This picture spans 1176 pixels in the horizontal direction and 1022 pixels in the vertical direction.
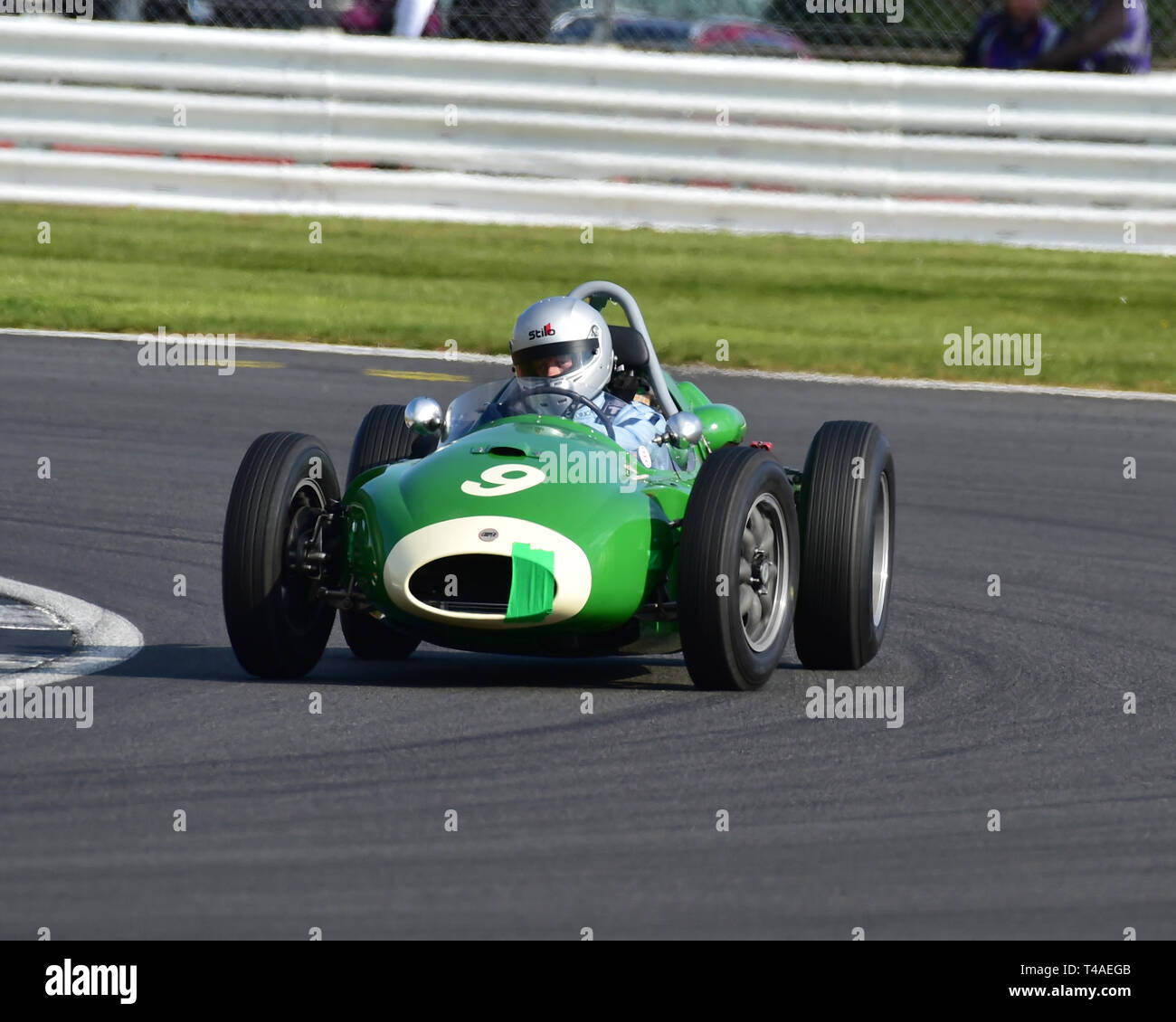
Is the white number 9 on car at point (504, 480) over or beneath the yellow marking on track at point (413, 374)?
beneath

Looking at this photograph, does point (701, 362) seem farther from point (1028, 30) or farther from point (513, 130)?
point (1028, 30)

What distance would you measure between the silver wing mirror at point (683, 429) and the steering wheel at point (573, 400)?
209 mm

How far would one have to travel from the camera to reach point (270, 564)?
24.1 feet

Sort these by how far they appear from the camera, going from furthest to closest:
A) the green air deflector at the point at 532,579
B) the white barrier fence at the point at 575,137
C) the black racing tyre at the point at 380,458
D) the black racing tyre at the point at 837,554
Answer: the white barrier fence at the point at 575,137
the black racing tyre at the point at 380,458
the black racing tyre at the point at 837,554
the green air deflector at the point at 532,579

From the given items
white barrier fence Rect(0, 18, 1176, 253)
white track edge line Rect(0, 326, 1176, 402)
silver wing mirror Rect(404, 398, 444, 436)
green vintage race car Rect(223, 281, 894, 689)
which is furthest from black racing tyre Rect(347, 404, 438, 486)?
white barrier fence Rect(0, 18, 1176, 253)

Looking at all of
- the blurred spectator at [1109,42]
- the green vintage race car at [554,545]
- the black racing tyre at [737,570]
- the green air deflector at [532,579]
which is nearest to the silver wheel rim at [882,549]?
the green vintage race car at [554,545]

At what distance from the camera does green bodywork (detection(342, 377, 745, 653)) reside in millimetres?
7035

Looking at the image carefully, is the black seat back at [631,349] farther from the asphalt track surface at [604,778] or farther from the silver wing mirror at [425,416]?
the asphalt track surface at [604,778]

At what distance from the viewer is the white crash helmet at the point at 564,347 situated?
7902 mm

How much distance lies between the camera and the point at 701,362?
14.3 m

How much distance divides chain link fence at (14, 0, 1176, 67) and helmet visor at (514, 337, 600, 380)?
9.31 metres

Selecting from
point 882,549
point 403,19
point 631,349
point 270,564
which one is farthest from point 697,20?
point 270,564

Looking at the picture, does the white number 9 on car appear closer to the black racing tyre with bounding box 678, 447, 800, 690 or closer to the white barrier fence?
the black racing tyre with bounding box 678, 447, 800, 690
